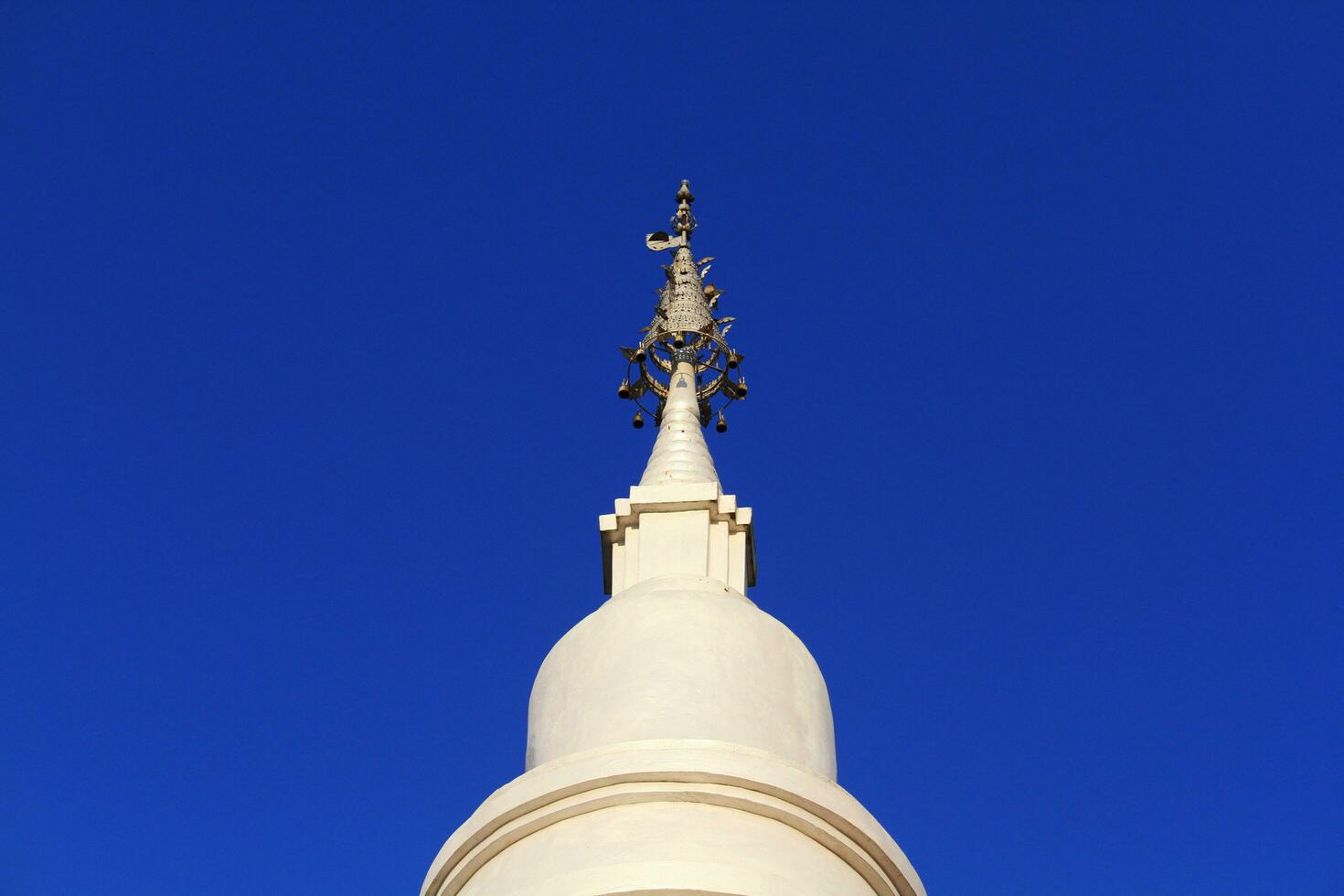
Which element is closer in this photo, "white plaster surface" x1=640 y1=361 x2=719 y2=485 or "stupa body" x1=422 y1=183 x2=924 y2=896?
"stupa body" x1=422 y1=183 x2=924 y2=896

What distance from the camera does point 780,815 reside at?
465 inches

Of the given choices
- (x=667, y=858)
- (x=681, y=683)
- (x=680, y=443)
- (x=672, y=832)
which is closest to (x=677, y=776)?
(x=672, y=832)

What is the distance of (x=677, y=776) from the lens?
11.8m

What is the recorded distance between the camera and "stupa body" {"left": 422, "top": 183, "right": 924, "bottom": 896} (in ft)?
37.3

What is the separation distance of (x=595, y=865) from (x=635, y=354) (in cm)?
825

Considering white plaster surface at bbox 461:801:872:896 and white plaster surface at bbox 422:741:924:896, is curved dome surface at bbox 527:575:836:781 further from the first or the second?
white plaster surface at bbox 461:801:872:896

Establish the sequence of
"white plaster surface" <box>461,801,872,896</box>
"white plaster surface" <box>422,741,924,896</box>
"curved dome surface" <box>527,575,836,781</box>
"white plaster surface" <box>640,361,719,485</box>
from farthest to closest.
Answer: "white plaster surface" <box>640,361,719,485</box> < "curved dome surface" <box>527,575,836,781</box> < "white plaster surface" <box>422,741,924,896</box> < "white plaster surface" <box>461,801,872,896</box>

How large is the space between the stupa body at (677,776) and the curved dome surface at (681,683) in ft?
0.05

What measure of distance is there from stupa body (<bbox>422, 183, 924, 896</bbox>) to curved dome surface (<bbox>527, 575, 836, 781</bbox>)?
1cm

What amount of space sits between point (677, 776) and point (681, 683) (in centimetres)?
119

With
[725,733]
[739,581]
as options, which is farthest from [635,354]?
[725,733]

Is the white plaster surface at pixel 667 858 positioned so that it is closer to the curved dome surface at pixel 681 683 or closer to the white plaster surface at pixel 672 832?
the white plaster surface at pixel 672 832

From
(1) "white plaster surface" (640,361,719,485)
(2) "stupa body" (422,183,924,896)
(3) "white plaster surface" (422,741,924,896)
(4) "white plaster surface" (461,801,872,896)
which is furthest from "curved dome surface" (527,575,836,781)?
(1) "white plaster surface" (640,361,719,485)

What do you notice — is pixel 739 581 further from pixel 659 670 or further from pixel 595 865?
pixel 595 865
